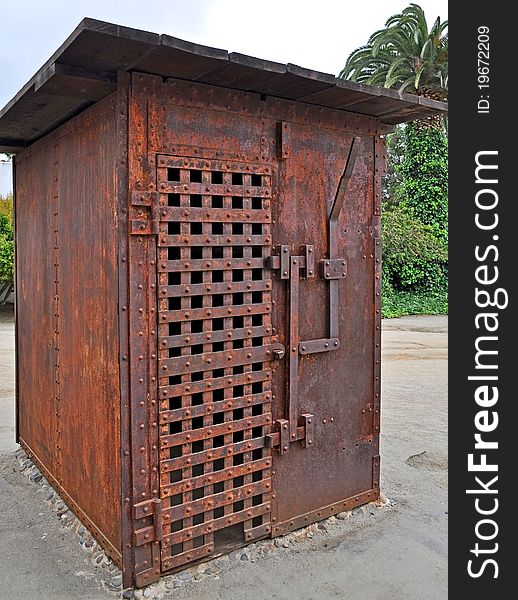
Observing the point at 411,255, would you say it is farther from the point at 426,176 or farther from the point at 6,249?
the point at 6,249

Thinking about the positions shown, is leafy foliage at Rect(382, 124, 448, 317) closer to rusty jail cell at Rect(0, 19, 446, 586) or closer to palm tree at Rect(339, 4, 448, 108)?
palm tree at Rect(339, 4, 448, 108)

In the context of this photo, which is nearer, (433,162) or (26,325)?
(26,325)

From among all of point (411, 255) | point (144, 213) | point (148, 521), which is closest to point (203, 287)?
point (144, 213)

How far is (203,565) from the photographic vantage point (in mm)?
3629

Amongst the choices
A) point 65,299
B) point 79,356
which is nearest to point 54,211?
point 65,299

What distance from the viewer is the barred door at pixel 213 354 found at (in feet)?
11.2

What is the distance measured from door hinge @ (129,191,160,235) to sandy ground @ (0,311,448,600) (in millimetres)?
1997

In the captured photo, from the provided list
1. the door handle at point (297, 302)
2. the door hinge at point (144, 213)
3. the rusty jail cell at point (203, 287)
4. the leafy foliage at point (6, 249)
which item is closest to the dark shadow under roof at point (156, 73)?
the rusty jail cell at point (203, 287)

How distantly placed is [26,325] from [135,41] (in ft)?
10.5

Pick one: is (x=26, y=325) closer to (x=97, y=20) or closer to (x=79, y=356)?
(x=79, y=356)

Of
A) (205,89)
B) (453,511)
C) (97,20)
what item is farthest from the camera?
(205,89)

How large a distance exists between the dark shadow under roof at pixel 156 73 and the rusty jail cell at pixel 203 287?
0.01 m

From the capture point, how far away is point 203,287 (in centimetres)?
351

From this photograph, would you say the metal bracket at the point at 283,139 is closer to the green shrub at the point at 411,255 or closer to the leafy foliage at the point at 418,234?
the leafy foliage at the point at 418,234
